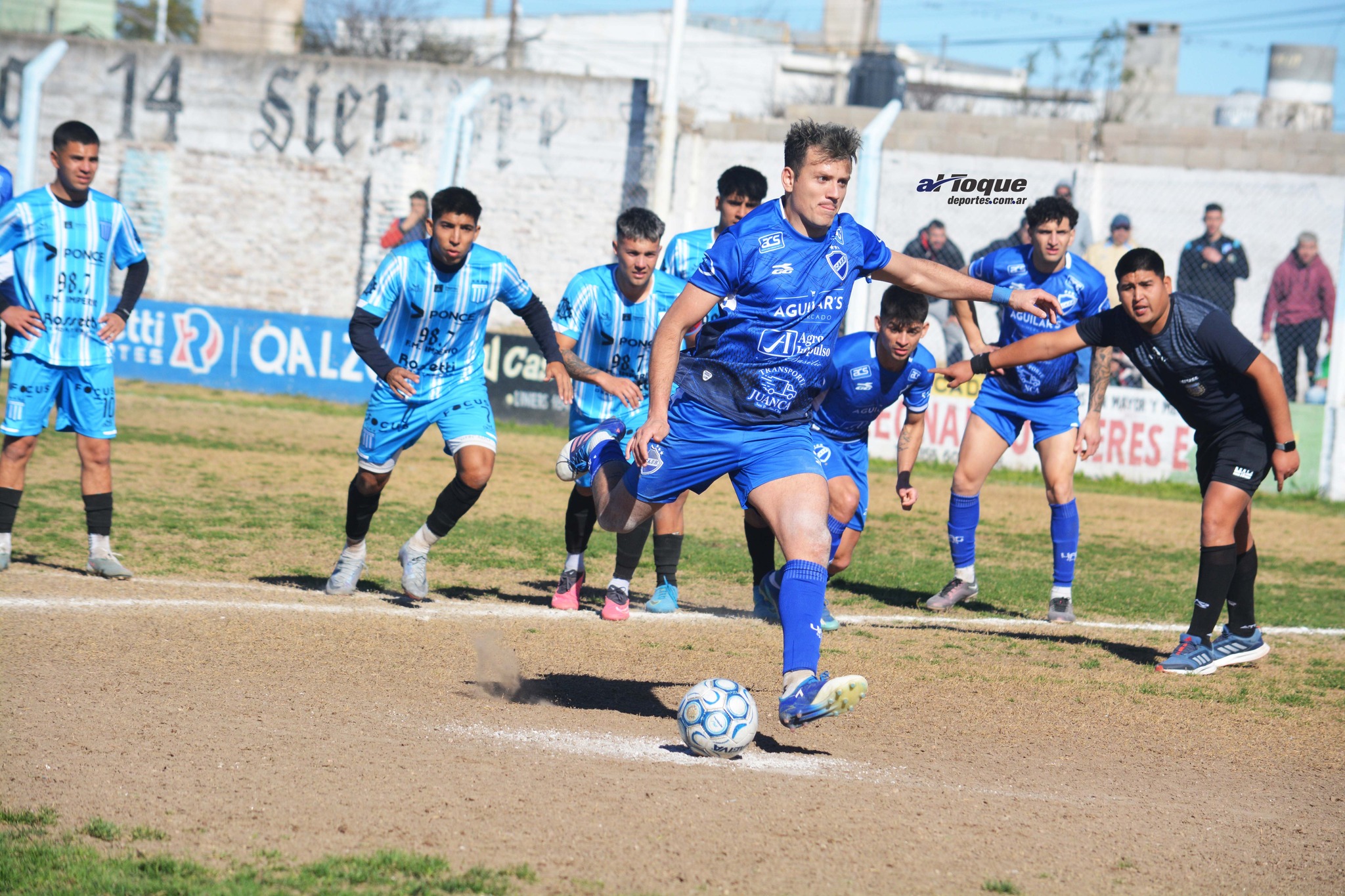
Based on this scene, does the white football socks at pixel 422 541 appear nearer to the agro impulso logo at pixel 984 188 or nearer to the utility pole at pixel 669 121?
the agro impulso logo at pixel 984 188

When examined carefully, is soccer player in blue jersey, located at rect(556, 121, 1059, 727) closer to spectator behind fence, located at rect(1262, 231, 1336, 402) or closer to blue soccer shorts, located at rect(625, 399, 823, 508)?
blue soccer shorts, located at rect(625, 399, 823, 508)

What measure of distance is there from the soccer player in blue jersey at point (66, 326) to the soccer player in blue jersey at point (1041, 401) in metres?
5.05

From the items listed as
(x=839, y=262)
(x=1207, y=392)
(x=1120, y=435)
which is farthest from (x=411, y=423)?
(x=1120, y=435)

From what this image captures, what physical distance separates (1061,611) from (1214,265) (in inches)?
536

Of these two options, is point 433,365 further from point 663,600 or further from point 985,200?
point 985,200

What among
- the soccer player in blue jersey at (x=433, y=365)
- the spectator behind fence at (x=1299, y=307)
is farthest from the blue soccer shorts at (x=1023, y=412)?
the spectator behind fence at (x=1299, y=307)

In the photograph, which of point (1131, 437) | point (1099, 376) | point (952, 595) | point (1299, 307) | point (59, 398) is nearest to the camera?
point (59, 398)

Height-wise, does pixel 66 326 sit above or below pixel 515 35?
below

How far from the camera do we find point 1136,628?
7.85 meters

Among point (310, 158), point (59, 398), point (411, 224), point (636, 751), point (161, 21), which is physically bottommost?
point (636, 751)

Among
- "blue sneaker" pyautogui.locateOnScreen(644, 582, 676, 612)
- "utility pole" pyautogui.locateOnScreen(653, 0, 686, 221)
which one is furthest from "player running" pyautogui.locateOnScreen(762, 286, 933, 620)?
"utility pole" pyautogui.locateOnScreen(653, 0, 686, 221)

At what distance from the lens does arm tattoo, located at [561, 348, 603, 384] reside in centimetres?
705

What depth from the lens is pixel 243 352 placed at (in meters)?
20.3

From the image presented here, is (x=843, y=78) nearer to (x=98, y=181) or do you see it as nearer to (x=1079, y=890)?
(x=98, y=181)
